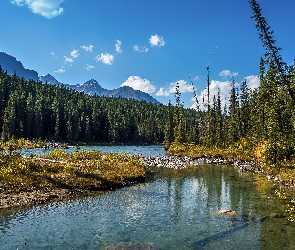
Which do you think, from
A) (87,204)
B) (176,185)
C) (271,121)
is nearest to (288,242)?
(87,204)

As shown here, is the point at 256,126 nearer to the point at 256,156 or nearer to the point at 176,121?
the point at 256,156


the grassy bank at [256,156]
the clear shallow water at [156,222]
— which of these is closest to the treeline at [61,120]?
the grassy bank at [256,156]

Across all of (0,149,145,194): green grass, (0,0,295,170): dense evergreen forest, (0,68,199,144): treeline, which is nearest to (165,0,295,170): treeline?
(0,0,295,170): dense evergreen forest

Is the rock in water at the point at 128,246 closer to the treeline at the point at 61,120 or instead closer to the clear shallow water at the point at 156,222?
the clear shallow water at the point at 156,222

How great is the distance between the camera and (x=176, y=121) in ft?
368

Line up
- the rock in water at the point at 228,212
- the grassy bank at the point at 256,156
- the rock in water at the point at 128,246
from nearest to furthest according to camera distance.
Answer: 1. the rock in water at the point at 128,246
2. the rock in water at the point at 228,212
3. the grassy bank at the point at 256,156

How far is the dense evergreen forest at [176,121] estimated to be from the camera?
38.6 metres

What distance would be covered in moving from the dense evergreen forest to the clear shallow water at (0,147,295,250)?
359 inches

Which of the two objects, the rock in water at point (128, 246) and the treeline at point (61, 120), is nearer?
the rock in water at point (128, 246)

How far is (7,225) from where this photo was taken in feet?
64.2

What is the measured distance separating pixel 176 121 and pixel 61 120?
6292 cm

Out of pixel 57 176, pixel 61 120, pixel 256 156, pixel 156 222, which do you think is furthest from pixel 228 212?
pixel 61 120

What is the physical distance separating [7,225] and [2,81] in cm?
14917

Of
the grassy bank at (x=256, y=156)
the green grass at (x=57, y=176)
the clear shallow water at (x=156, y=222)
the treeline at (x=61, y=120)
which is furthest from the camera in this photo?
the treeline at (x=61, y=120)
